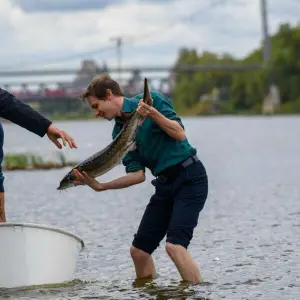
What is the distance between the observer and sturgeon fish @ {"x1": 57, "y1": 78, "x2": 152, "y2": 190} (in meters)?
10.3

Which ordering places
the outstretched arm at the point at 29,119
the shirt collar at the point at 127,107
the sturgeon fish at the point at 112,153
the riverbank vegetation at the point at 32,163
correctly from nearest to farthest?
the outstretched arm at the point at 29,119 → the sturgeon fish at the point at 112,153 → the shirt collar at the point at 127,107 → the riverbank vegetation at the point at 32,163

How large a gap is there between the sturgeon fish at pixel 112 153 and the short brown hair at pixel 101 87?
34cm

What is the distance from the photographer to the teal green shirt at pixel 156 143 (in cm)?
1051

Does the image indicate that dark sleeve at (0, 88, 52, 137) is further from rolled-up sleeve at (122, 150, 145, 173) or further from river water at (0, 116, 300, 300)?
river water at (0, 116, 300, 300)

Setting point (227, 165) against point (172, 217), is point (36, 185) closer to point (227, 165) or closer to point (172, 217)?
point (227, 165)

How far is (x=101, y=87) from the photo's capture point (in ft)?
34.0

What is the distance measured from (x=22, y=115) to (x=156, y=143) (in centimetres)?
143

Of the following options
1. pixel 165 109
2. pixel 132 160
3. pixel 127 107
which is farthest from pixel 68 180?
pixel 165 109

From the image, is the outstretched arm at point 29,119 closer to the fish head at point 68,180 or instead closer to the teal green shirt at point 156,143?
the fish head at point 68,180

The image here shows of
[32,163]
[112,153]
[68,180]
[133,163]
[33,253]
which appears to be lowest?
[32,163]

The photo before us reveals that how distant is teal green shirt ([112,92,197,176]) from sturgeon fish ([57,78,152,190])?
15 cm

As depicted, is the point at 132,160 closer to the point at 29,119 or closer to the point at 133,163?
the point at 133,163

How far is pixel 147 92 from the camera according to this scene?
10031 millimetres

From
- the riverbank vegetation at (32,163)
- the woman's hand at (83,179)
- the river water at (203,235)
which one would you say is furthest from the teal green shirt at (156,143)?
the riverbank vegetation at (32,163)
